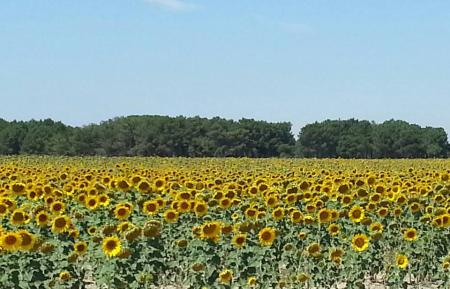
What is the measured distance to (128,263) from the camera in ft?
22.2

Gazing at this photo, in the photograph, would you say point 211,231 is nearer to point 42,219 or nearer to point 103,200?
point 42,219

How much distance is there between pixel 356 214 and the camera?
858 cm

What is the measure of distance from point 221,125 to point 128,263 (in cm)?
7316


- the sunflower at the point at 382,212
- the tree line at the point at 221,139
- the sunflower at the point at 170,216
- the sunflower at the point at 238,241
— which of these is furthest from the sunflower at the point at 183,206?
the tree line at the point at 221,139

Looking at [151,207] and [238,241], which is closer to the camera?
[238,241]

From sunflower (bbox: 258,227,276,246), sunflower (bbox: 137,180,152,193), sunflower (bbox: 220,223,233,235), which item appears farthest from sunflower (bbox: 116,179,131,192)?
sunflower (bbox: 258,227,276,246)

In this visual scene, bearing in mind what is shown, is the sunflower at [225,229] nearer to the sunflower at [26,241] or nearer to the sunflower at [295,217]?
the sunflower at [295,217]

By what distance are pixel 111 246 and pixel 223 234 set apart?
4.29 feet

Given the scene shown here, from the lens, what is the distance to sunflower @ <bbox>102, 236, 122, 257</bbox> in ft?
21.1

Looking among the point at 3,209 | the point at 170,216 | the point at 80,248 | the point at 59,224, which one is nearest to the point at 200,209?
the point at 170,216

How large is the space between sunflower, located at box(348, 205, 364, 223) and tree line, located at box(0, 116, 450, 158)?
6283 centimetres

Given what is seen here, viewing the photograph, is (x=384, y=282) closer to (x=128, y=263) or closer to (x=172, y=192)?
(x=172, y=192)

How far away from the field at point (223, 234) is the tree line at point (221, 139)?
61.8m

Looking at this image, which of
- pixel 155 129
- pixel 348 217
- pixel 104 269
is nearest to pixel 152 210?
pixel 104 269
